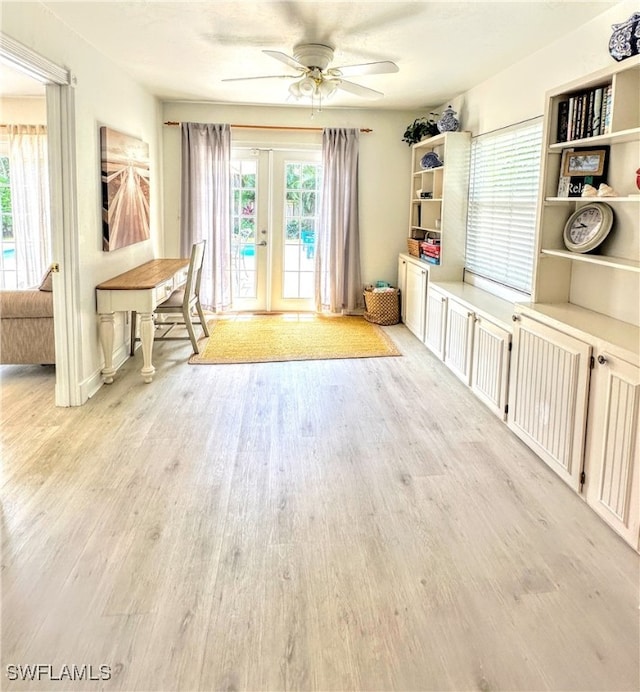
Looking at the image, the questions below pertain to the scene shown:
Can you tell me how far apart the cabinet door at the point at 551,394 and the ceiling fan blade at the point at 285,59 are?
2.17 meters

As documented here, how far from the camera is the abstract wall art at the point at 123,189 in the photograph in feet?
14.5

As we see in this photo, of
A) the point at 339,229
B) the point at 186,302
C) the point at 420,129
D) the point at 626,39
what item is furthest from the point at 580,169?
the point at 339,229

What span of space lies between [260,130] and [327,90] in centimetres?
248

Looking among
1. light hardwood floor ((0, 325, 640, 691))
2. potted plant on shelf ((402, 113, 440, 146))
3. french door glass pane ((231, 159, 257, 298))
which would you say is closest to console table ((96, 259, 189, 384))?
light hardwood floor ((0, 325, 640, 691))

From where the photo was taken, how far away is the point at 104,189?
4402 millimetres

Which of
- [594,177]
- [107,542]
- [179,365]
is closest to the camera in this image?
[107,542]

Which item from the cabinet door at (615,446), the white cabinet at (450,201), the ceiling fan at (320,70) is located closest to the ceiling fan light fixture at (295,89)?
the ceiling fan at (320,70)

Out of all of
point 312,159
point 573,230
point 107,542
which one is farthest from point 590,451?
point 312,159

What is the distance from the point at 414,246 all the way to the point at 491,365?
2812 mm

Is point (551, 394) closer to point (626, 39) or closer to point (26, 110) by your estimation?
point (626, 39)

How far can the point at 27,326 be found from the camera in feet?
14.8

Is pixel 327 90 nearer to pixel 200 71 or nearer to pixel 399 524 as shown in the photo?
Result: pixel 200 71

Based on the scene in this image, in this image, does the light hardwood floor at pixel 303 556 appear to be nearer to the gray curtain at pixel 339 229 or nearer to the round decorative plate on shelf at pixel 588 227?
the round decorative plate on shelf at pixel 588 227

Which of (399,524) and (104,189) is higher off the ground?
(104,189)
